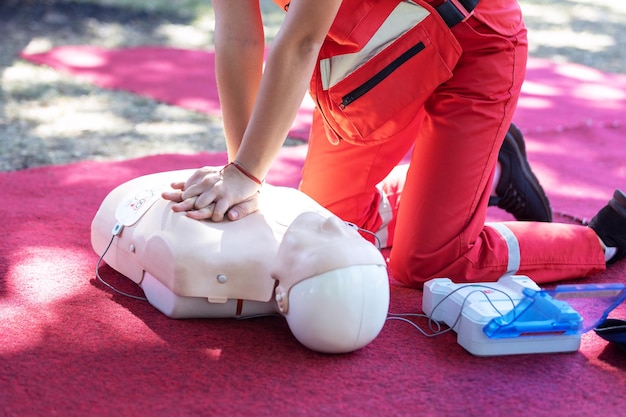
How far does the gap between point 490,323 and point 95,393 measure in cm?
64

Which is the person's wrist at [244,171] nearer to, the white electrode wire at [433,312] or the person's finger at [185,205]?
the person's finger at [185,205]

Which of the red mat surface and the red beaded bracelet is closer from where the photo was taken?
the red mat surface

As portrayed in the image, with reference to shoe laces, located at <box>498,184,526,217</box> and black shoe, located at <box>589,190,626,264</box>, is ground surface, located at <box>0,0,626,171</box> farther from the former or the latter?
black shoe, located at <box>589,190,626,264</box>

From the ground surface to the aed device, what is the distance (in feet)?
4.79

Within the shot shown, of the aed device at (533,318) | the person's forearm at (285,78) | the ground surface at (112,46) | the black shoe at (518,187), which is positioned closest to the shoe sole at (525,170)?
the black shoe at (518,187)

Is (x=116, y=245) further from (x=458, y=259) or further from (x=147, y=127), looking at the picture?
(x=147, y=127)

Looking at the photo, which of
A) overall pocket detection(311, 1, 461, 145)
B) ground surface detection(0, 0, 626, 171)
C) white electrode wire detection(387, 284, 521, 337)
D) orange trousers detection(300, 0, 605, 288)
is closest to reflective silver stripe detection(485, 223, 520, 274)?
orange trousers detection(300, 0, 605, 288)

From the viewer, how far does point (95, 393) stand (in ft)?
4.04

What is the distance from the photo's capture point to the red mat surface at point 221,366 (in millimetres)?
1231

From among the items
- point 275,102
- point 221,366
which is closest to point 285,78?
point 275,102

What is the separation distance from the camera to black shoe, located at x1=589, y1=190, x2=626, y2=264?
181cm

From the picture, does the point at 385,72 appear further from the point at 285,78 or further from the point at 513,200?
the point at 513,200

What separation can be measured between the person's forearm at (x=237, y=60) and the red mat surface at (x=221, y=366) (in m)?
0.40

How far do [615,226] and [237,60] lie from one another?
88cm
